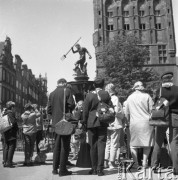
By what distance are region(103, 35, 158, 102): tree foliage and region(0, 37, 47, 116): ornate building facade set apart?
1817 cm

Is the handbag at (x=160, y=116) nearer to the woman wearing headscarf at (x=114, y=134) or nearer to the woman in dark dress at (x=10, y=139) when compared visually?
the woman wearing headscarf at (x=114, y=134)

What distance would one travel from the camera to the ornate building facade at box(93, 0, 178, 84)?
3953 centimetres

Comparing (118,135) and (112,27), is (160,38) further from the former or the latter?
(118,135)

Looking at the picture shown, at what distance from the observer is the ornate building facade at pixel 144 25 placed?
39531 mm

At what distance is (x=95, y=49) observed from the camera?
3959cm

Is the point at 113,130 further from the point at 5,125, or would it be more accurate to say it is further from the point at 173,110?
the point at 5,125

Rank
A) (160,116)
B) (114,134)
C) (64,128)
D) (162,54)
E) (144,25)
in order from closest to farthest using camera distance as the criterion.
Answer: (160,116)
(64,128)
(114,134)
(162,54)
(144,25)

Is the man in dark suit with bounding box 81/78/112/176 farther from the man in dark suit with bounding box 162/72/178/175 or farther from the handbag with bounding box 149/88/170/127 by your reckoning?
the man in dark suit with bounding box 162/72/178/175

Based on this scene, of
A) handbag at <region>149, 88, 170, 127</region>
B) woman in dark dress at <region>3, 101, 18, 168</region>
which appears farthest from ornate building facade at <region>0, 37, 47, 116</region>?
handbag at <region>149, 88, 170, 127</region>

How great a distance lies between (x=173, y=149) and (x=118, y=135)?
55.6 inches

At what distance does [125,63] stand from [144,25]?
14731 millimetres

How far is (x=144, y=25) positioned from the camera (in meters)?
40.4

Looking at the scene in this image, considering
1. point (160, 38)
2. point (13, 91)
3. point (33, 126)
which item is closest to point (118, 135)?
point (33, 126)

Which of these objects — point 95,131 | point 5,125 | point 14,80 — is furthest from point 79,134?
point 14,80
